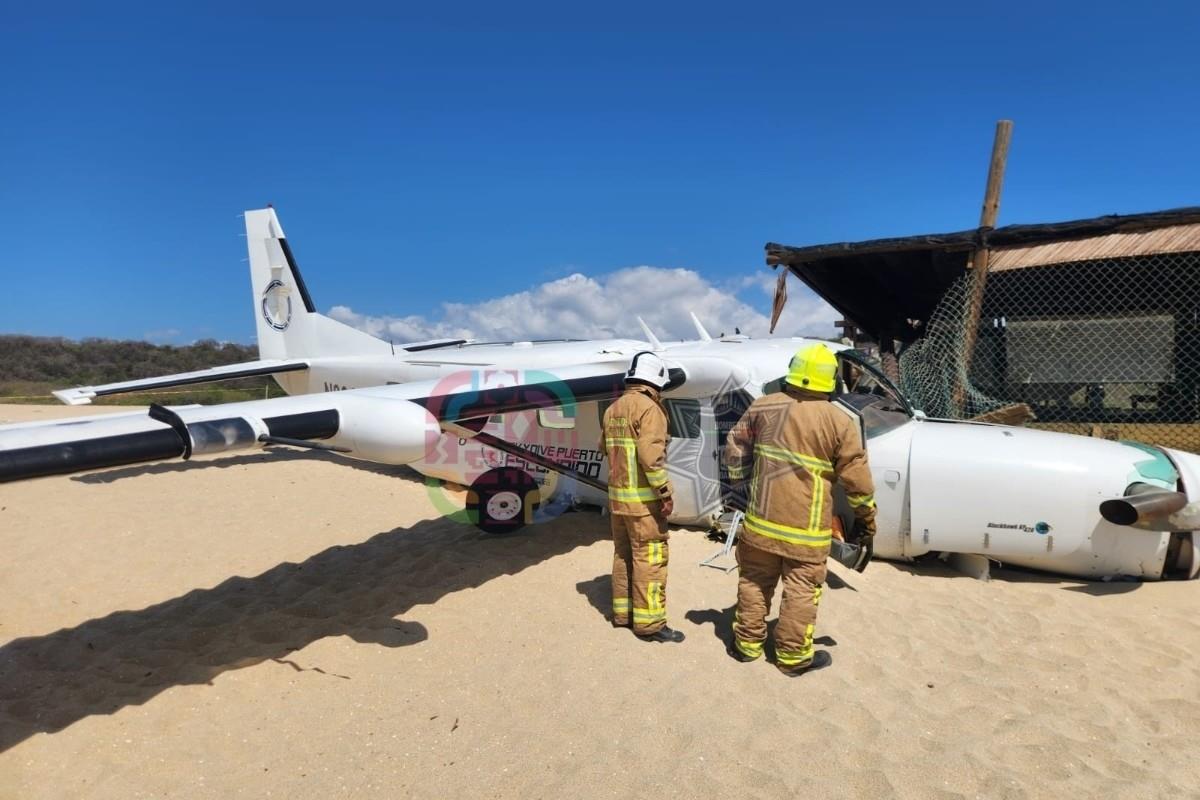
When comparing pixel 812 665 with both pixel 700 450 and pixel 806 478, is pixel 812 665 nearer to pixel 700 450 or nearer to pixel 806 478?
pixel 806 478

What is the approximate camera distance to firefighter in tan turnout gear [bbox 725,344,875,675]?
12.6ft

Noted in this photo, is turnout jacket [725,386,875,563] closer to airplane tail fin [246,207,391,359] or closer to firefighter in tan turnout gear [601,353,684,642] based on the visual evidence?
firefighter in tan turnout gear [601,353,684,642]

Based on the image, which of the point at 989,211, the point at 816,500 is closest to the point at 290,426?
the point at 816,500

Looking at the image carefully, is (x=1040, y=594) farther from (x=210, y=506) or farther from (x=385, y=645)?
(x=210, y=506)

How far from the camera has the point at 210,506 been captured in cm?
827

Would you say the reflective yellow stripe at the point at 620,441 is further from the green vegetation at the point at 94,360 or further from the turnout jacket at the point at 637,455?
the green vegetation at the point at 94,360

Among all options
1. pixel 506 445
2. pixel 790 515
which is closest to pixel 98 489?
pixel 506 445

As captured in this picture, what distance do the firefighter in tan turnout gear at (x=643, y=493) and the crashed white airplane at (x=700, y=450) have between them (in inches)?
19.6

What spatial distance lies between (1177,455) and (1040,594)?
63.0 inches

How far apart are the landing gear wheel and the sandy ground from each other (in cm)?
41

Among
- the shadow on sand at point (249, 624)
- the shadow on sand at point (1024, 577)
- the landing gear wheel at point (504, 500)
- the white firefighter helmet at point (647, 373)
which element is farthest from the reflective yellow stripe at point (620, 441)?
the shadow on sand at point (1024, 577)

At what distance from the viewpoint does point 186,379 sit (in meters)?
8.67

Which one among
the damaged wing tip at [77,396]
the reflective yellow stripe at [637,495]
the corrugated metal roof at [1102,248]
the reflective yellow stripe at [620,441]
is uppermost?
the corrugated metal roof at [1102,248]

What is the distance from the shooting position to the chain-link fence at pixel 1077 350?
324 inches
